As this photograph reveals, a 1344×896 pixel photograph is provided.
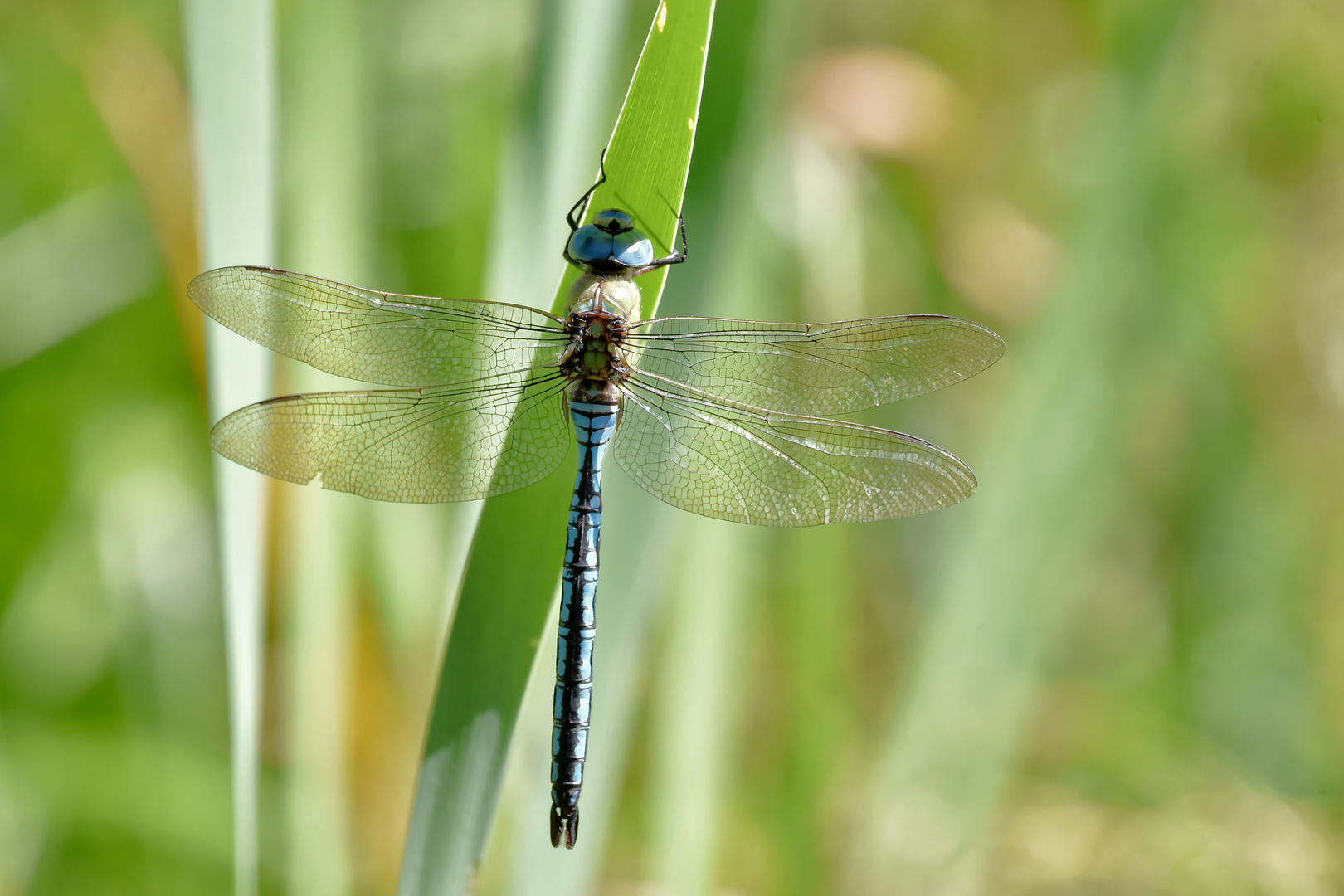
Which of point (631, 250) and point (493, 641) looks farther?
point (631, 250)

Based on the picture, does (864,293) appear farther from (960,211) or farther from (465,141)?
(465,141)

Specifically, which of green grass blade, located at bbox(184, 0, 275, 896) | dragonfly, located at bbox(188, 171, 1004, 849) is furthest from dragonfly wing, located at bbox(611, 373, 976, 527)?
green grass blade, located at bbox(184, 0, 275, 896)

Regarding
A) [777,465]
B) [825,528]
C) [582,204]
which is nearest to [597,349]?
[582,204]

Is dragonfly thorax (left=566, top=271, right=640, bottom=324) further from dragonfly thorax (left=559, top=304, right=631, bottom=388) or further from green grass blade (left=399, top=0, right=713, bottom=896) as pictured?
green grass blade (left=399, top=0, right=713, bottom=896)

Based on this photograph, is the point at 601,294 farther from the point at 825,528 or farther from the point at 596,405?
the point at 825,528

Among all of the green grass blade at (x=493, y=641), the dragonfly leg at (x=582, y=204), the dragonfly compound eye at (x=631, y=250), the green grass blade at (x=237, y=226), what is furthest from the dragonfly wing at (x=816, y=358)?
the green grass blade at (x=237, y=226)

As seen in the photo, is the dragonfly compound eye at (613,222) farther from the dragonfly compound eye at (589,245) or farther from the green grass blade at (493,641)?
the green grass blade at (493,641)

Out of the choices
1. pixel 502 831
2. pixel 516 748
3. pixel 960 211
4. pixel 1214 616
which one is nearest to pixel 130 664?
pixel 502 831
